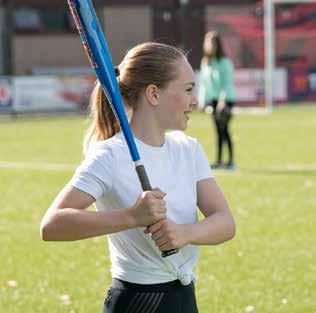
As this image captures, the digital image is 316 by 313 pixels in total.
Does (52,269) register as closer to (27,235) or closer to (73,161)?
(27,235)

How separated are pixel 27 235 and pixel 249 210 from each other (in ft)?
8.50

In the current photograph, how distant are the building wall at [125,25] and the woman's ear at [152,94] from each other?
41.6 m

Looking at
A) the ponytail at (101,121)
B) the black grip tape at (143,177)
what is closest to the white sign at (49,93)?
the ponytail at (101,121)

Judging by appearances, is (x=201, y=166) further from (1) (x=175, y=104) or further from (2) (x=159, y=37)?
(2) (x=159, y=37)

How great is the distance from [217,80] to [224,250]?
25.1ft

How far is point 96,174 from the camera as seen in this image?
12.0 feet

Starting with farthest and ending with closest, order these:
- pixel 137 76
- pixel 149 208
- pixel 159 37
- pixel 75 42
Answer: pixel 75 42
pixel 159 37
pixel 137 76
pixel 149 208

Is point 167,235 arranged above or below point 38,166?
above

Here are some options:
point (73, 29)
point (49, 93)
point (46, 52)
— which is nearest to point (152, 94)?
point (49, 93)

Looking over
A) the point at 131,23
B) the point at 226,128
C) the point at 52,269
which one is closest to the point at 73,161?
the point at 226,128

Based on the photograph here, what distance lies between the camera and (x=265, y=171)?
15.2m

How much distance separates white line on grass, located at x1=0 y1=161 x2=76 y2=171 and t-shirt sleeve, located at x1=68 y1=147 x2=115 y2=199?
12.2 meters

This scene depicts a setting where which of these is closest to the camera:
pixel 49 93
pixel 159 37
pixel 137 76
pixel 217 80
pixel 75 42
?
pixel 137 76

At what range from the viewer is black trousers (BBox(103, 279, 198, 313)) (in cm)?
381
